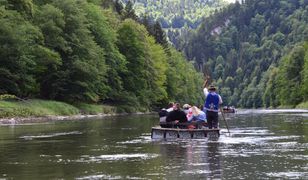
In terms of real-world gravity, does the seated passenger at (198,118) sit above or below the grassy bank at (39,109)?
below

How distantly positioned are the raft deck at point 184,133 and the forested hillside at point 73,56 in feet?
111

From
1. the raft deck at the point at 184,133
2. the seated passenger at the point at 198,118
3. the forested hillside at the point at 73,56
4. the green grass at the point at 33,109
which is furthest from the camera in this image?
the forested hillside at the point at 73,56

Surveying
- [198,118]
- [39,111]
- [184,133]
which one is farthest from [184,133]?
[39,111]

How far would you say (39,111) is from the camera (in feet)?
199

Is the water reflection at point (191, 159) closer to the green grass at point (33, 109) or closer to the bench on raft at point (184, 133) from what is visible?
the bench on raft at point (184, 133)

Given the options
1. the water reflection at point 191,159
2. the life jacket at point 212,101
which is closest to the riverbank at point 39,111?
the life jacket at point 212,101

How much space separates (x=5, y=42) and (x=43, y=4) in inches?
713

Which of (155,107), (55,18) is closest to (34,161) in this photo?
(55,18)

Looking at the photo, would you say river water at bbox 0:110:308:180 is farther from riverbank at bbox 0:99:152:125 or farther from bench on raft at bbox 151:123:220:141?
riverbank at bbox 0:99:152:125

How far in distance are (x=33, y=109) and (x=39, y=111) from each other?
3.70 ft

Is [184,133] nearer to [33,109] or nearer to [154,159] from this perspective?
[154,159]

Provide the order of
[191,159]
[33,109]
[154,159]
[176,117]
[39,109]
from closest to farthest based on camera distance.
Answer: [191,159], [154,159], [176,117], [33,109], [39,109]

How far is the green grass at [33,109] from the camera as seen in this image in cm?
5428

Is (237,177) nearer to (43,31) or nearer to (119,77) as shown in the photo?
(43,31)
